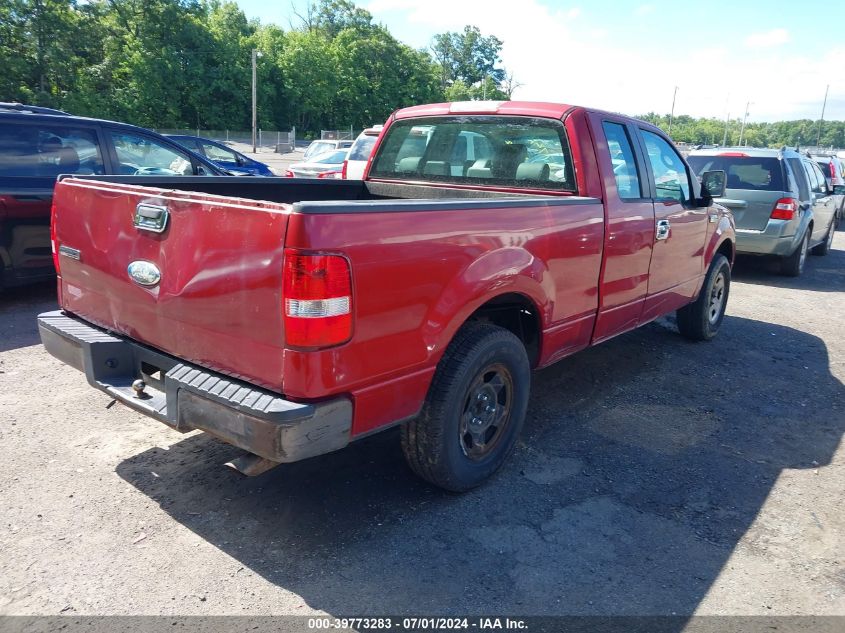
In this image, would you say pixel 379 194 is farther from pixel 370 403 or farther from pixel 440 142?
pixel 370 403

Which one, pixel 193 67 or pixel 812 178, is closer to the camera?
pixel 812 178

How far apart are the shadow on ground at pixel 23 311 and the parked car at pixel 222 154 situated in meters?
5.91

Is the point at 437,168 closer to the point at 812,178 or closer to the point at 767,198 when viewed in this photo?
the point at 767,198

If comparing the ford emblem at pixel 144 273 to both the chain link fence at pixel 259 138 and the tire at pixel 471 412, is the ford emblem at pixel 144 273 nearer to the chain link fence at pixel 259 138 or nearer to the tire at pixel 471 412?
the tire at pixel 471 412

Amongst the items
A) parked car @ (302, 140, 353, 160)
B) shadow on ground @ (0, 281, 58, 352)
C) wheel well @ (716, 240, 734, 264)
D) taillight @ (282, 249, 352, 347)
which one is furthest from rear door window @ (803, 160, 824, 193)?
parked car @ (302, 140, 353, 160)

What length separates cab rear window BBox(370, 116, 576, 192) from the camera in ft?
13.7

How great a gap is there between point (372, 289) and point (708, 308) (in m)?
4.69

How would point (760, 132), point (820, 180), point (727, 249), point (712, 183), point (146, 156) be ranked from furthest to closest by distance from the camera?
point (760, 132)
point (820, 180)
point (146, 156)
point (727, 249)
point (712, 183)

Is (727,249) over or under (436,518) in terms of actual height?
over

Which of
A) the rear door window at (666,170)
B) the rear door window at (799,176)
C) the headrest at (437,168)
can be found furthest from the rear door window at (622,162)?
the rear door window at (799,176)

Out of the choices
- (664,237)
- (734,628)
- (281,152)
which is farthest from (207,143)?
(281,152)

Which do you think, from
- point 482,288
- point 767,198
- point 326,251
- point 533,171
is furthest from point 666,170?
point 767,198

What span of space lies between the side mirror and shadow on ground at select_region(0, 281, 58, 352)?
228 inches

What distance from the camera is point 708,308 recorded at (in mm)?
6230
